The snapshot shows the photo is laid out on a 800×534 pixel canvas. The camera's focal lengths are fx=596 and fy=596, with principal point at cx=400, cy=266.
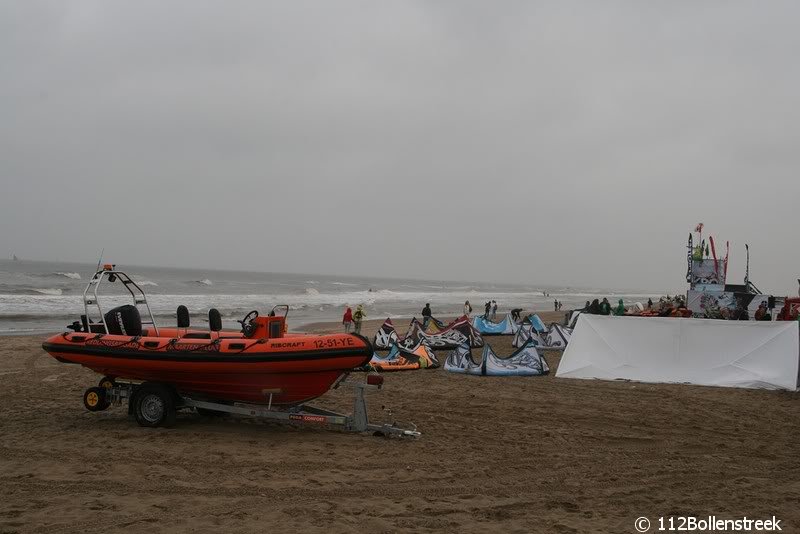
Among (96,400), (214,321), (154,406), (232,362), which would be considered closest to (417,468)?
(232,362)

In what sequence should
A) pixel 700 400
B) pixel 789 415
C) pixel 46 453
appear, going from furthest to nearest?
pixel 700 400, pixel 789 415, pixel 46 453

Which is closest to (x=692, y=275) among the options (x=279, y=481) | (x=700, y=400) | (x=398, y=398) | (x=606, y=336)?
(x=606, y=336)

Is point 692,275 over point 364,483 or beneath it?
over

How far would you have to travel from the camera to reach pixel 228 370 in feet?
24.4

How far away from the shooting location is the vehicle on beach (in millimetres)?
7312

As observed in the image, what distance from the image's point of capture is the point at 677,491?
18.5 ft

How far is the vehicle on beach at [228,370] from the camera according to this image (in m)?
7.31

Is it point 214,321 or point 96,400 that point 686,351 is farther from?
point 96,400

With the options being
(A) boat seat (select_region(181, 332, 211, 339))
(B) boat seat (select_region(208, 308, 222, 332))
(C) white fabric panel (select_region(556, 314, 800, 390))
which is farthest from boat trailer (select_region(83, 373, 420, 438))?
(C) white fabric panel (select_region(556, 314, 800, 390))

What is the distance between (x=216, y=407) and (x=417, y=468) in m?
2.87

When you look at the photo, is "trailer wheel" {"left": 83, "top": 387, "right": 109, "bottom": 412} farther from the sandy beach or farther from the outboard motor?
the outboard motor

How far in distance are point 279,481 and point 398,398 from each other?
4.56 metres

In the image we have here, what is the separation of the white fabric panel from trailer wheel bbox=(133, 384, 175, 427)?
26.1 ft

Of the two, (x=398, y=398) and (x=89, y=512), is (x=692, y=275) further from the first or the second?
(x=89, y=512)
